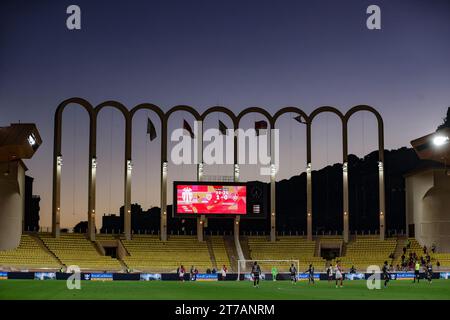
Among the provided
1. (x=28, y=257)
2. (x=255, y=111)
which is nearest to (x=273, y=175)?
(x=255, y=111)

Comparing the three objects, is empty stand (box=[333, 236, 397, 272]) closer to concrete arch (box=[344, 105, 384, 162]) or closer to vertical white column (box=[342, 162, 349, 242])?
vertical white column (box=[342, 162, 349, 242])

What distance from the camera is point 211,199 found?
244 feet

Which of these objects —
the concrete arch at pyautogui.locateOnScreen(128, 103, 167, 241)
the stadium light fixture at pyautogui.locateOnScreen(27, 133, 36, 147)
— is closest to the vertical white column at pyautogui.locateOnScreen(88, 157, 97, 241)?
the concrete arch at pyautogui.locateOnScreen(128, 103, 167, 241)

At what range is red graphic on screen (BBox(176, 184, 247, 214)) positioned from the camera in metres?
73.9

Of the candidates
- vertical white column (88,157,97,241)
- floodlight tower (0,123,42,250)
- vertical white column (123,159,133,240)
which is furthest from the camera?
vertical white column (123,159,133,240)

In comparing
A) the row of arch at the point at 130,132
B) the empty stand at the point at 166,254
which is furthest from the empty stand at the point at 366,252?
the empty stand at the point at 166,254

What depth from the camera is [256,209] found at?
75.4m

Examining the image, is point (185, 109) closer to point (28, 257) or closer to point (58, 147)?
point (58, 147)

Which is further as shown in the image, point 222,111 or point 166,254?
point 222,111

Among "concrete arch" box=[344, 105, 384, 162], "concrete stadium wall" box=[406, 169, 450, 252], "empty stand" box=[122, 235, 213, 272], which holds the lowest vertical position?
"empty stand" box=[122, 235, 213, 272]

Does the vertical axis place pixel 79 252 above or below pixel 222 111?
below
